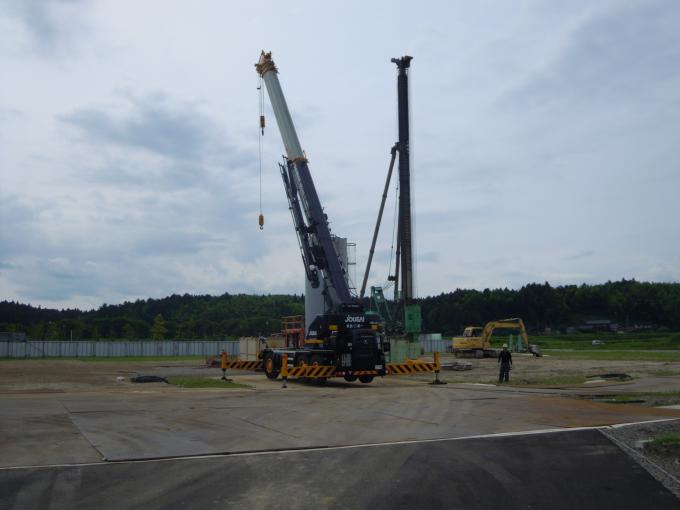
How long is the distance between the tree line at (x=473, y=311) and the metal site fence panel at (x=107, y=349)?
36.4 metres

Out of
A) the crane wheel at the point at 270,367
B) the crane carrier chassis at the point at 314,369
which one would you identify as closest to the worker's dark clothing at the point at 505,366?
the crane carrier chassis at the point at 314,369

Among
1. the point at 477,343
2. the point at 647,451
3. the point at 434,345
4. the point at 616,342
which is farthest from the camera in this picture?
the point at 616,342

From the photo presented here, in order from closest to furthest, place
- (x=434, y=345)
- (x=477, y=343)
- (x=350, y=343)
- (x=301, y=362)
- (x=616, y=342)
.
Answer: (x=350, y=343)
(x=301, y=362)
(x=477, y=343)
(x=434, y=345)
(x=616, y=342)

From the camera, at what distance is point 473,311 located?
145m

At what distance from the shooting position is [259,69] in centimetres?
3244

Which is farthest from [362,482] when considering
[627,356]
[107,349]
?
[107,349]

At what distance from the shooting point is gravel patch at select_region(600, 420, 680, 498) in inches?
369

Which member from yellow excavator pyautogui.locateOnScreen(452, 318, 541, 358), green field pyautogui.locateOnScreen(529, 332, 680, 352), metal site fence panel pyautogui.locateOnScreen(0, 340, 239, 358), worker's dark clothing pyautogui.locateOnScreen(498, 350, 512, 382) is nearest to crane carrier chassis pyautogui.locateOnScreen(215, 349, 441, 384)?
worker's dark clothing pyautogui.locateOnScreen(498, 350, 512, 382)

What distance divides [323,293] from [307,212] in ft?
12.1

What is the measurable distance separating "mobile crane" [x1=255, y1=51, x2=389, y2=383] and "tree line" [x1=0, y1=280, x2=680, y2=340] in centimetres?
9192

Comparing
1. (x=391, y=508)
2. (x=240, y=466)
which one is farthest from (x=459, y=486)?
(x=240, y=466)

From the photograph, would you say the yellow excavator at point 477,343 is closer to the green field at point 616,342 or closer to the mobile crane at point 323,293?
the green field at point 616,342

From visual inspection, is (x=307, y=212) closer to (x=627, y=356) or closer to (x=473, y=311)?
(x=627, y=356)

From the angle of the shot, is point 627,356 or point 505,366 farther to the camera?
point 627,356
